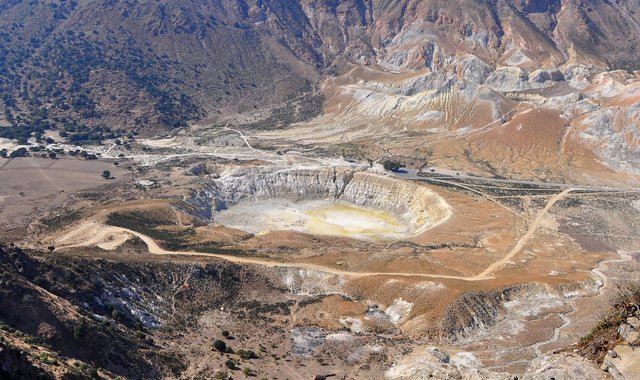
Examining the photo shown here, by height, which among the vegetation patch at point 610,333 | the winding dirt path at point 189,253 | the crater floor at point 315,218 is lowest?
the crater floor at point 315,218

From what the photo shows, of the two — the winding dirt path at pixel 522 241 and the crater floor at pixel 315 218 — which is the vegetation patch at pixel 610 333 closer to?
the winding dirt path at pixel 522 241

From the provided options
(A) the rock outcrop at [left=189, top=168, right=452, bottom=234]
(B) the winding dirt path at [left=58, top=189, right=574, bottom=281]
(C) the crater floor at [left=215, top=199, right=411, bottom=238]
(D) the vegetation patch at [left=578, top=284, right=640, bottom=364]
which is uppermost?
(D) the vegetation patch at [left=578, top=284, right=640, bottom=364]

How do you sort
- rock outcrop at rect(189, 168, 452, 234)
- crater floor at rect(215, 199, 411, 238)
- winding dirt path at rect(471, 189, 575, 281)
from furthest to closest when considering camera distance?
rock outcrop at rect(189, 168, 452, 234) → crater floor at rect(215, 199, 411, 238) → winding dirt path at rect(471, 189, 575, 281)

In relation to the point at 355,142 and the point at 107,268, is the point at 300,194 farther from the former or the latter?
the point at 107,268

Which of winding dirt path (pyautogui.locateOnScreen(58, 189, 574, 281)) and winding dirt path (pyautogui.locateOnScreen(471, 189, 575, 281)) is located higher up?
winding dirt path (pyautogui.locateOnScreen(58, 189, 574, 281))

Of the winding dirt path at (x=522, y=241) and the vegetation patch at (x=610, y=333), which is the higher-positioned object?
the vegetation patch at (x=610, y=333)

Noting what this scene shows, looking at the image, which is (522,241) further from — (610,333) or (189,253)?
(610,333)

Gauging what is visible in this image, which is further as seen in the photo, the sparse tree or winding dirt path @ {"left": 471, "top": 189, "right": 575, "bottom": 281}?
winding dirt path @ {"left": 471, "top": 189, "right": 575, "bottom": 281}

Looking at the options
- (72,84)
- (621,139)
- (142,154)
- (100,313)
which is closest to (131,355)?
(100,313)

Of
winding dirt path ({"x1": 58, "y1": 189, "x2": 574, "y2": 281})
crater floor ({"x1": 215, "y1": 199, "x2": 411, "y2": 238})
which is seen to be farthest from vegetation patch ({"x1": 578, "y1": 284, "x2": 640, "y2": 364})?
crater floor ({"x1": 215, "y1": 199, "x2": 411, "y2": 238})

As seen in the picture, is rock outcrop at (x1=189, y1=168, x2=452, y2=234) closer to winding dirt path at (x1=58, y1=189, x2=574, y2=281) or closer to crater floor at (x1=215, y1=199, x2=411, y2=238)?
crater floor at (x1=215, y1=199, x2=411, y2=238)

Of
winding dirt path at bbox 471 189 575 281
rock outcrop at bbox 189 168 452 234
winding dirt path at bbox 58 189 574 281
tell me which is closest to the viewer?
winding dirt path at bbox 58 189 574 281

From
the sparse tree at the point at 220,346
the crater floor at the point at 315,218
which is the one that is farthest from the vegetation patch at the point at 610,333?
the crater floor at the point at 315,218
